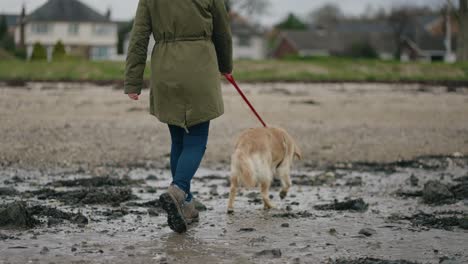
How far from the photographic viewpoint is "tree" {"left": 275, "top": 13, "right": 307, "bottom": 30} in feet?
308

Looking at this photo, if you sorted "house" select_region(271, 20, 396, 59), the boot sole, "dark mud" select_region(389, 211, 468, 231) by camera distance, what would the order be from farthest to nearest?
1. "house" select_region(271, 20, 396, 59)
2. "dark mud" select_region(389, 211, 468, 231)
3. the boot sole

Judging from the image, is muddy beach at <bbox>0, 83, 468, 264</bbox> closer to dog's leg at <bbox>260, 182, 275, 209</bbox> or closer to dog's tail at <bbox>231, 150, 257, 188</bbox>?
dog's leg at <bbox>260, 182, 275, 209</bbox>

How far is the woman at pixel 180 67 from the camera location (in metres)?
6.12

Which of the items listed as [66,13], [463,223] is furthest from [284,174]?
[66,13]

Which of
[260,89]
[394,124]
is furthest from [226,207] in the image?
[260,89]

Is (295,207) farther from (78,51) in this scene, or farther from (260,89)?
(78,51)

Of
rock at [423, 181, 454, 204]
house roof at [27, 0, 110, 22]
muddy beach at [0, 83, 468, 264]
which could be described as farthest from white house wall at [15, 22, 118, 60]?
rock at [423, 181, 454, 204]

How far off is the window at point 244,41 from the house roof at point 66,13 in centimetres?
1291

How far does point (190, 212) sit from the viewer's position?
677 cm

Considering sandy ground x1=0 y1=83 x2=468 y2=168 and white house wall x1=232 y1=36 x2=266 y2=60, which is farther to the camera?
white house wall x1=232 y1=36 x2=266 y2=60

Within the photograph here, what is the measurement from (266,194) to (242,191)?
1.31 m

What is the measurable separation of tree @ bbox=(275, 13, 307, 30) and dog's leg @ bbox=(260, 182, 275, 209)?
286 feet

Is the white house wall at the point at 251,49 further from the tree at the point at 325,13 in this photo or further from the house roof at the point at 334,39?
the tree at the point at 325,13

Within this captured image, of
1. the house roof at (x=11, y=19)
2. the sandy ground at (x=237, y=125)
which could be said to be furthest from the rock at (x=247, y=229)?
the house roof at (x=11, y=19)
